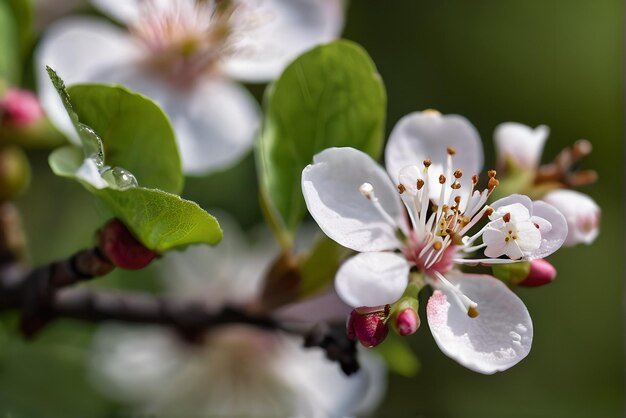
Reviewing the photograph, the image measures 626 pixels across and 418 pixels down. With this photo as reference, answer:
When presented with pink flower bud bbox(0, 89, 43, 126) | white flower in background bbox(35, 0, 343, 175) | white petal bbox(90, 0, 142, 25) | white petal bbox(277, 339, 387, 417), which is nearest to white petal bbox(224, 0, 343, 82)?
white flower in background bbox(35, 0, 343, 175)

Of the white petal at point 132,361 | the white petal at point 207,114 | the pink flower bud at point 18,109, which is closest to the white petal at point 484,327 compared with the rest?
the white petal at point 207,114

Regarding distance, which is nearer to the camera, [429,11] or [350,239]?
[350,239]

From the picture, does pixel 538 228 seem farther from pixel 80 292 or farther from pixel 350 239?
pixel 80 292

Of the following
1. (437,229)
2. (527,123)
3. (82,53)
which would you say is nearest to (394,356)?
(437,229)

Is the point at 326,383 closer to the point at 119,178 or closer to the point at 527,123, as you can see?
the point at 119,178

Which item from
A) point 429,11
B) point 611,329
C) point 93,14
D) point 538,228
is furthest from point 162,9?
point 611,329

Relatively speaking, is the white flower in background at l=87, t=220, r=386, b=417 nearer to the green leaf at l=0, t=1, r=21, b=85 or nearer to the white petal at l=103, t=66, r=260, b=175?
the white petal at l=103, t=66, r=260, b=175

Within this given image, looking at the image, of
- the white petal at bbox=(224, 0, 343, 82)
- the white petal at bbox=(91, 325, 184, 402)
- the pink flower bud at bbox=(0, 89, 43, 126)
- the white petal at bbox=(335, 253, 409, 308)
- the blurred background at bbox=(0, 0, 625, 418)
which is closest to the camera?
the white petal at bbox=(335, 253, 409, 308)
